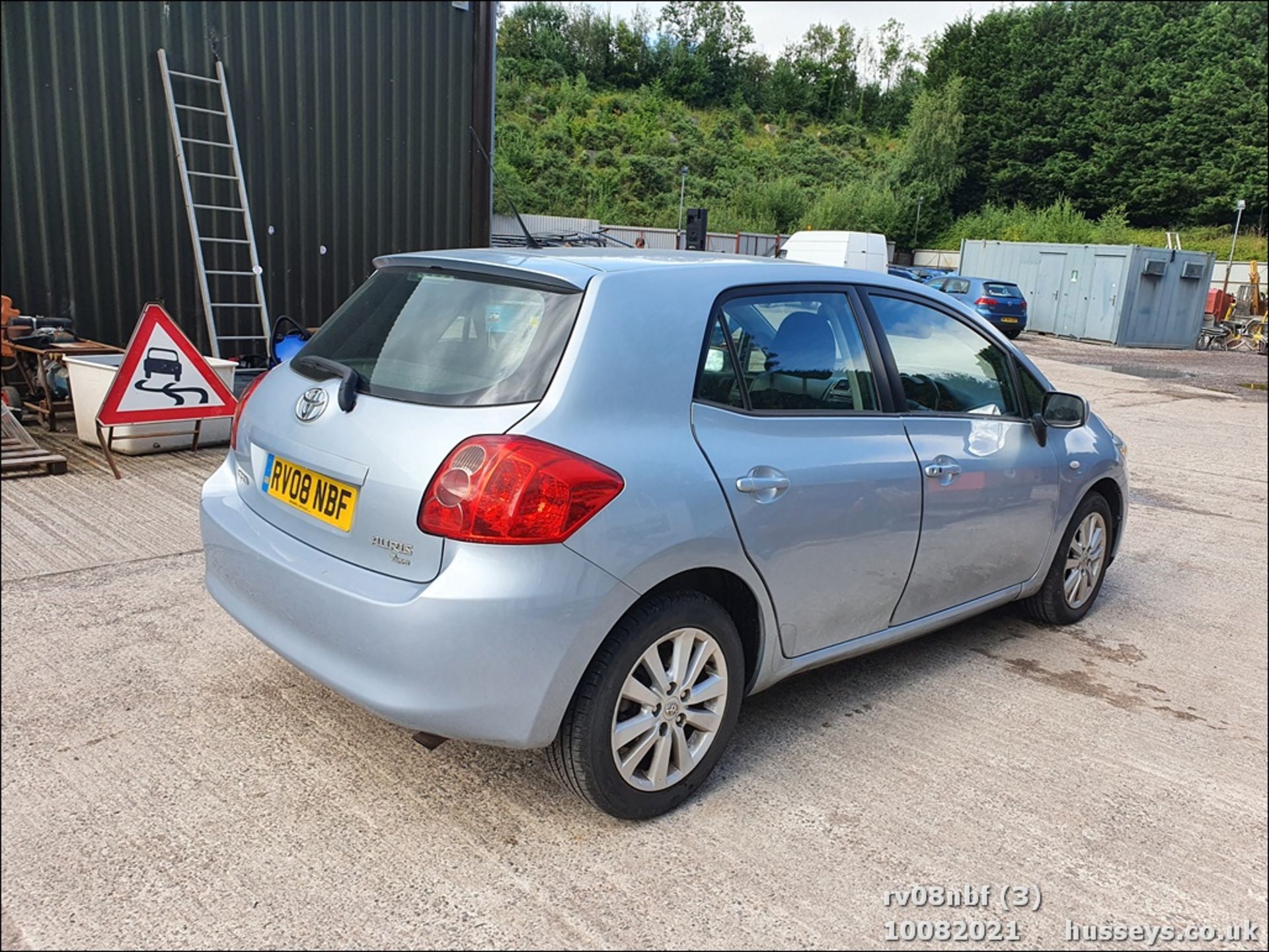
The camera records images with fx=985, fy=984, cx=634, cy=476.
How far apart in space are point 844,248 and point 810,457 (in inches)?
774

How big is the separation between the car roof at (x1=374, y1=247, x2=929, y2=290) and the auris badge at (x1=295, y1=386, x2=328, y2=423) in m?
0.55

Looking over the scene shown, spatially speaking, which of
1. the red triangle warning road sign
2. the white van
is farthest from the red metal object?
the red triangle warning road sign

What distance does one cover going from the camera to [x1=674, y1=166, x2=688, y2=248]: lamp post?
39.3 meters

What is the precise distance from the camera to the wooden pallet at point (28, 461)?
231 inches

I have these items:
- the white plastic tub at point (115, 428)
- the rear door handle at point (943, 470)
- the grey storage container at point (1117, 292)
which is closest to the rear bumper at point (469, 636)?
the rear door handle at point (943, 470)

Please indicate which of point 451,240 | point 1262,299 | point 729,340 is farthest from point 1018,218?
point 729,340

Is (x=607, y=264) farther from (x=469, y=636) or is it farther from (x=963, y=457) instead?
(x=963, y=457)

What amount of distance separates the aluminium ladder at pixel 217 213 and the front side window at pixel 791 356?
734cm

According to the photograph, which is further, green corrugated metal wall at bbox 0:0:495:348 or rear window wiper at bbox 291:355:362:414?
green corrugated metal wall at bbox 0:0:495:348

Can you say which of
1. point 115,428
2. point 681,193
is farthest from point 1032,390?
point 681,193

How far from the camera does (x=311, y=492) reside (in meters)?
2.76

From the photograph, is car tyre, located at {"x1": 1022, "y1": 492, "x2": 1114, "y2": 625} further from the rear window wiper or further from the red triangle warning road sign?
the red triangle warning road sign

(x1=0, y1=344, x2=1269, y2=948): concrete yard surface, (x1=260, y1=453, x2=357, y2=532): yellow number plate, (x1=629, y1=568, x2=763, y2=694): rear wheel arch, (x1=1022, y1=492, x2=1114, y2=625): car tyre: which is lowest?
(x1=0, y1=344, x2=1269, y2=948): concrete yard surface

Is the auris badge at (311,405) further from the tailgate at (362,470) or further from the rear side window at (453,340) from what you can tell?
the rear side window at (453,340)
